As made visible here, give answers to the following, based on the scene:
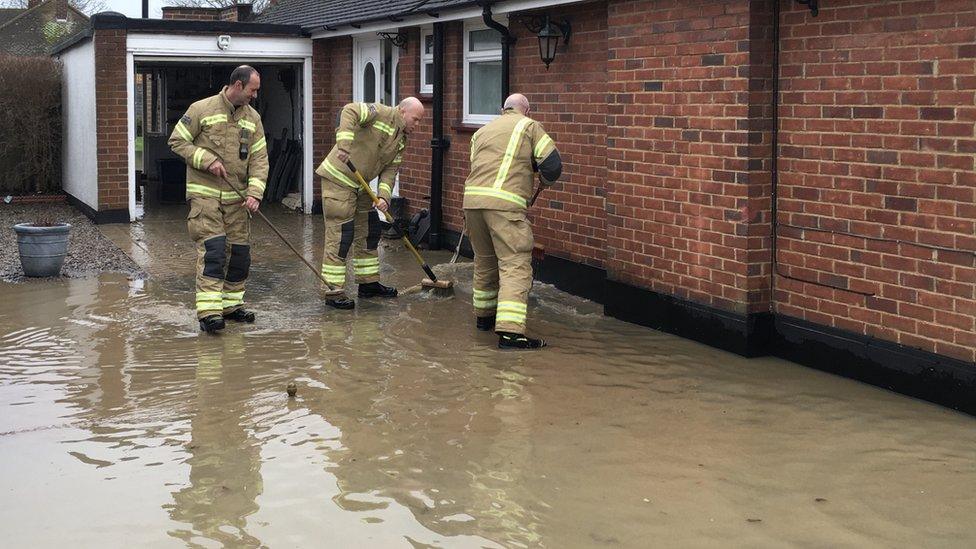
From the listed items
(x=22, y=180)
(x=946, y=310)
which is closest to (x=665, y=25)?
(x=946, y=310)

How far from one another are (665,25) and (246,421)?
445 centimetres

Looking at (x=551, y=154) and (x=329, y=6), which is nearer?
(x=551, y=154)

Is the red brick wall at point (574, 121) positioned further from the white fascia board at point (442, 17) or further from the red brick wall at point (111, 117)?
the red brick wall at point (111, 117)

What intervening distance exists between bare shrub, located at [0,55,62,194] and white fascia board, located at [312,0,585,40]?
4.87 metres

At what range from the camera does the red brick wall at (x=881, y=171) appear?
646 centimetres

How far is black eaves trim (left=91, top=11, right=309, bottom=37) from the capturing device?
49.9ft

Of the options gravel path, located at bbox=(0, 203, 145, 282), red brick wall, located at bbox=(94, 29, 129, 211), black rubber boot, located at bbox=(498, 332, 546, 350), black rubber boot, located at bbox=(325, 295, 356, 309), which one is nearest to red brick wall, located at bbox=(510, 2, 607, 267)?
black rubber boot, located at bbox=(498, 332, 546, 350)

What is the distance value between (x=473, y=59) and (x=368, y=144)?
317 centimetres

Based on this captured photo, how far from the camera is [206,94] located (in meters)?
23.1

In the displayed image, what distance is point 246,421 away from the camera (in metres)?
6.41

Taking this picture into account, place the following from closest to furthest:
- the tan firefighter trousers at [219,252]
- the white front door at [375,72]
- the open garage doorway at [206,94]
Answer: the tan firefighter trousers at [219,252] → the white front door at [375,72] → the open garage doorway at [206,94]

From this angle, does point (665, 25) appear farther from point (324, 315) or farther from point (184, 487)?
point (184, 487)

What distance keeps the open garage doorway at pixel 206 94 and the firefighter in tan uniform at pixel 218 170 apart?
7.66 m

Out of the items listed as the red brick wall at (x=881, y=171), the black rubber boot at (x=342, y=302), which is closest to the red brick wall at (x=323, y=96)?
the black rubber boot at (x=342, y=302)
